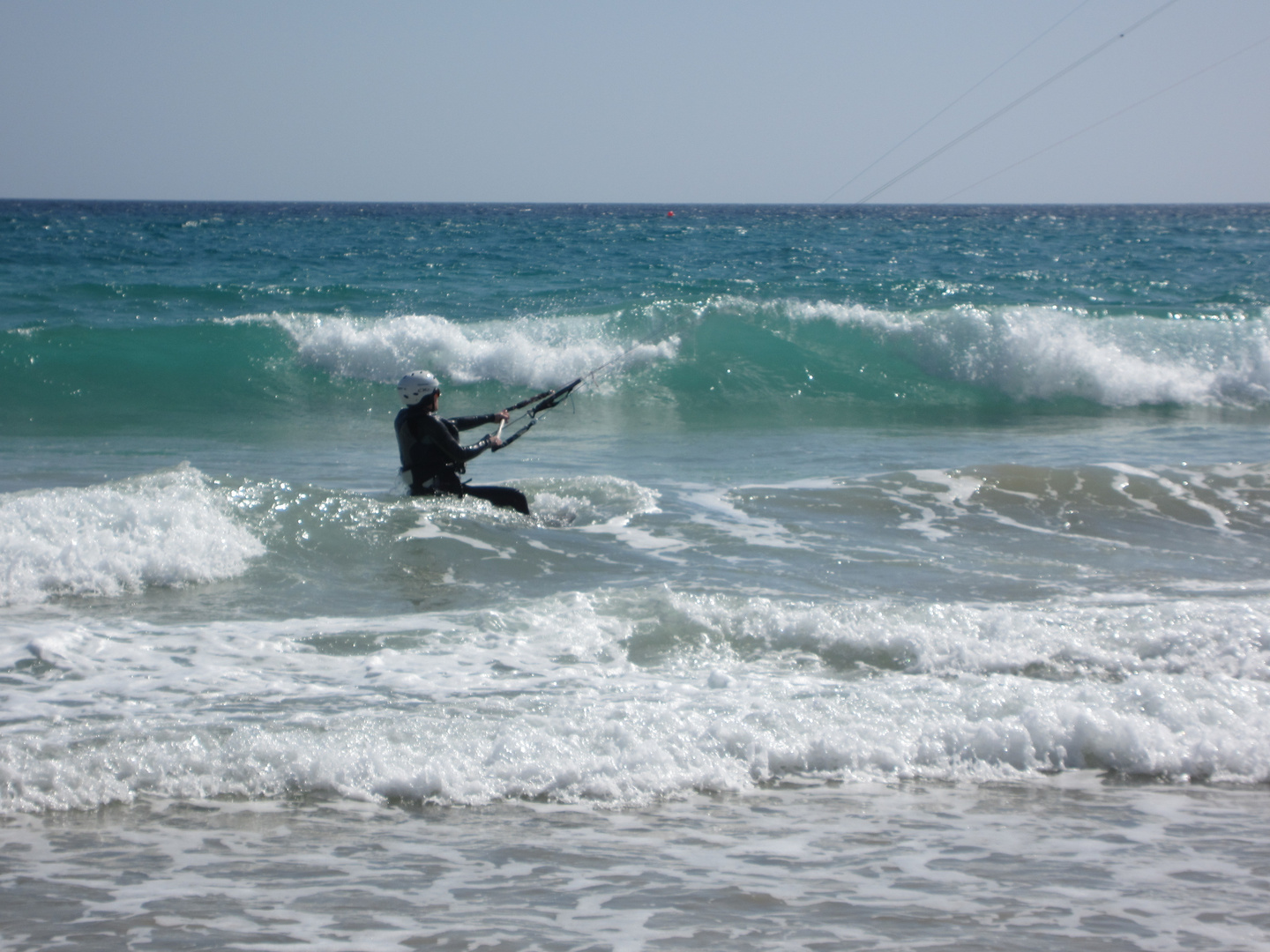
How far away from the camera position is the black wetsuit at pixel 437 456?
7621mm

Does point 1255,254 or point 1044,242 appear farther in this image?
point 1044,242

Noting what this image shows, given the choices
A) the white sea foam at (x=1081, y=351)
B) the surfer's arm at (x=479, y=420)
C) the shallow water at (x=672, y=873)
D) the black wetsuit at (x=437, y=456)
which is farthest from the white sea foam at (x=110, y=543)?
the white sea foam at (x=1081, y=351)

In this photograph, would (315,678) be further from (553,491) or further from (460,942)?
(553,491)

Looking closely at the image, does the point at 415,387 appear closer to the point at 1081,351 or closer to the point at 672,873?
the point at 672,873

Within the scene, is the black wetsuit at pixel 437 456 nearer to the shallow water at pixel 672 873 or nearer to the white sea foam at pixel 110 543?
the white sea foam at pixel 110 543

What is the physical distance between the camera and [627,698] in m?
4.75

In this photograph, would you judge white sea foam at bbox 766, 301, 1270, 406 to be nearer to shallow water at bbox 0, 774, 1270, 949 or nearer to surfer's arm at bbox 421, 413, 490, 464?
surfer's arm at bbox 421, 413, 490, 464

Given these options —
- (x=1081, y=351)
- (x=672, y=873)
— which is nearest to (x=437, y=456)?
(x=672, y=873)

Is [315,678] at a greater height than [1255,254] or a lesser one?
lesser

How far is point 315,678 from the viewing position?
493 cm

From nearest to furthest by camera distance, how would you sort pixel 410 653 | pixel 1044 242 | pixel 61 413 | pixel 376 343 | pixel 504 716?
pixel 504 716, pixel 410 653, pixel 61 413, pixel 376 343, pixel 1044 242

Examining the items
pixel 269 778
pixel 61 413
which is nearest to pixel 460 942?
pixel 269 778

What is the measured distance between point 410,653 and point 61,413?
10532 millimetres

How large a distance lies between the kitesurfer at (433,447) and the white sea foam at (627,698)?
2010 mm
